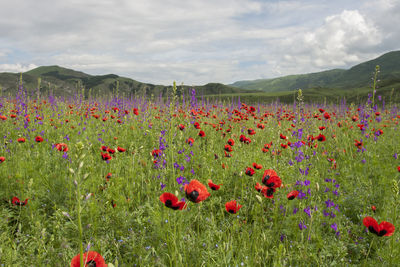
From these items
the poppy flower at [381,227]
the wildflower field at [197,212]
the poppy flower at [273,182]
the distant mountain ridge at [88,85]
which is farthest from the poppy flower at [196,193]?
the distant mountain ridge at [88,85]

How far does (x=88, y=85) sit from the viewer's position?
76.7m

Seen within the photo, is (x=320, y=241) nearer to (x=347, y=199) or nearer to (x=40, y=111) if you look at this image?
(x=347, y=199)

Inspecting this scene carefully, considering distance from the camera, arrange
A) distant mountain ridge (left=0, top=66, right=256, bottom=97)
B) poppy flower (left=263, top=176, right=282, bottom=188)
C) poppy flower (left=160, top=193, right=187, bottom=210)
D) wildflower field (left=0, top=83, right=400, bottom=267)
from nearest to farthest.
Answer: poppy flower (left=160, top=193, right=187, bottom=210) < wildflower field (left=0, top=83, right=400, bottom=267) < poppy flower (left=263, top=176, right=282, bottom=188) < distant mountain ridge (left=0, top=66, right=256, bottom=97)

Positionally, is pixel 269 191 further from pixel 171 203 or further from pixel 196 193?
pixel 171 203

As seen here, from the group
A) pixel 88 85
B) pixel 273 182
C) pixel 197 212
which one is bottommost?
pixel 197 212


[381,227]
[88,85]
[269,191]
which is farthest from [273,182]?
[88,85]

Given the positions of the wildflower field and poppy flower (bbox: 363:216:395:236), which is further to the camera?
the wildflower field

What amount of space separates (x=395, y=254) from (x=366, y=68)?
786 feet

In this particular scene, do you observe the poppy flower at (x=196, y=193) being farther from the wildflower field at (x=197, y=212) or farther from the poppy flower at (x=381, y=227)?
the poppy flower at (x=381, y=227)

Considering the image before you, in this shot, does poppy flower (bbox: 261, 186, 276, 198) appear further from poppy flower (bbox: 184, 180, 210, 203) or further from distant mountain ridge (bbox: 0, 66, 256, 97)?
distant mountain ridge (bbox: 0, 66, 256, 97)

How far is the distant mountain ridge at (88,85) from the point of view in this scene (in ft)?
33.7

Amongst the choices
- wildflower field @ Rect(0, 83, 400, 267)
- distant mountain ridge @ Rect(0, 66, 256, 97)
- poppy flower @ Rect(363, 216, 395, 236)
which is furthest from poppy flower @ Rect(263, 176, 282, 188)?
distant mountain ridge @ Rect(0, 66, 256, 97)

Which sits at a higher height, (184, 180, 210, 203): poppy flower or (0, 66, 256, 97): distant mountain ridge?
(0, 66, 256, 97): distant mountain ridge

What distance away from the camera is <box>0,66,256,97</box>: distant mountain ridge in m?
10.3
